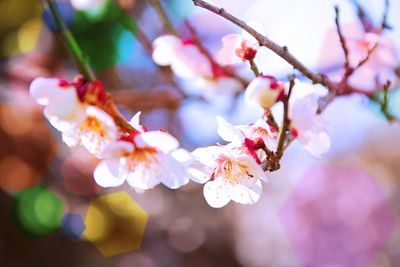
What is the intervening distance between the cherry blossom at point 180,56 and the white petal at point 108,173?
0.47m

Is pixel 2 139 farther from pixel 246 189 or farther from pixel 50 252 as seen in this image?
pixel 246 189

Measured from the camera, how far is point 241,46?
77 centimetres

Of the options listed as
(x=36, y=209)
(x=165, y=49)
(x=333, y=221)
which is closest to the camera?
(x=165, y=49)

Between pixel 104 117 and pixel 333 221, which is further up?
pixel 104 117

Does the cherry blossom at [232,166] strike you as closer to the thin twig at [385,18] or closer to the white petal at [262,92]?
the white petal at [262,92]

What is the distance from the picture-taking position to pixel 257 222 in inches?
161

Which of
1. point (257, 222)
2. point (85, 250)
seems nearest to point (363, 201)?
point (257, 222)

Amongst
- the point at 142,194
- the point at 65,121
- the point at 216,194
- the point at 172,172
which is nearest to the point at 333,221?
the point at 142,194

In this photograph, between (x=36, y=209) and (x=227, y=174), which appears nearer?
(x=227, y=174)

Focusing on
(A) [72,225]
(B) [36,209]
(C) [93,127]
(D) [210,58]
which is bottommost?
(A) [72,225]

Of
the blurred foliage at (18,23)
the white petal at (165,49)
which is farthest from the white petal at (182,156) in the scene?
the blurred foliage at (18,23)

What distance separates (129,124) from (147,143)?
37 millimetres

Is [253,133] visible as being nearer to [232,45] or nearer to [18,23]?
[232,45]

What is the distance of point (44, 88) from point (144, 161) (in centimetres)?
16
